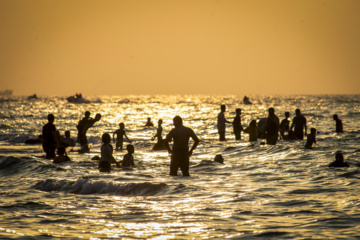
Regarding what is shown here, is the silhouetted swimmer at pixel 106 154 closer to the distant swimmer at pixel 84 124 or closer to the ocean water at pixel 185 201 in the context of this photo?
the ocean water at pixel 185 201

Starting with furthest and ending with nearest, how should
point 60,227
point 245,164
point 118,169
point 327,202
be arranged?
point 245,164 → point 118,169 → point 327,202 → point 60,227

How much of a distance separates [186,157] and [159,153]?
8.96 metres

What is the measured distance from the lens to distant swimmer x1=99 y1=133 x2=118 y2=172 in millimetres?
13959

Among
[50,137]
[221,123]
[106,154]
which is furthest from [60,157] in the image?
[221,123]

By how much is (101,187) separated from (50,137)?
5.45 metres

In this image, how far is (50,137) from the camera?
1680 cm

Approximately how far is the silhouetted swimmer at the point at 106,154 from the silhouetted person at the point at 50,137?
2.80 meters

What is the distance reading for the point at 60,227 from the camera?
27.3 ft

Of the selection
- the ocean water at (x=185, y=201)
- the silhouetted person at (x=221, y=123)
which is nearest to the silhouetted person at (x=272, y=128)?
the ocean water at (x=185, y=201)

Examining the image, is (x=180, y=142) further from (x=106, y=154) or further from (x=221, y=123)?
(x=221, y=123)

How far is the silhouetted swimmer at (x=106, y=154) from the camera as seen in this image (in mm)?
13955

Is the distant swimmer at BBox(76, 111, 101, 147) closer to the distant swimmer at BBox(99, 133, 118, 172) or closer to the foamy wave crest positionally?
→ the distant swimmer at BBox(99, 133, 118, 172)

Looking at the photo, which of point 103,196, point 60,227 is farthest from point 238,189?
point 60,227

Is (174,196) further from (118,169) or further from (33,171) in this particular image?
(33,171)
